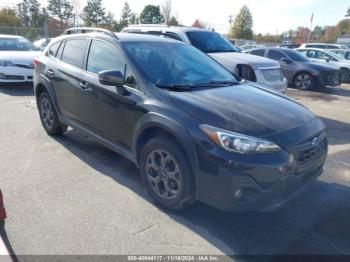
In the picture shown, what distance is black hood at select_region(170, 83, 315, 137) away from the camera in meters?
2.94

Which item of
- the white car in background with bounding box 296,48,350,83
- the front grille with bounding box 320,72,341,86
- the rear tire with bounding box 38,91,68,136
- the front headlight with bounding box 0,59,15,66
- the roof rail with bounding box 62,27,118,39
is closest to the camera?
the roof rail with bounding box 62,27,118,39

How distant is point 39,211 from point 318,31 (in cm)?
11399

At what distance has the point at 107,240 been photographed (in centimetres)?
291

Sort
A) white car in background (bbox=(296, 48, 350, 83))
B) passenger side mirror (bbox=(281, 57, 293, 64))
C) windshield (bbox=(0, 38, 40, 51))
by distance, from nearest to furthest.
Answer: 1. windshield (bbox=(0, 38, 40, 51))
2. passenger side mirror (bbox=(281, 57, 293, 64))
3. white car in background (bbox=(296, 48, 350, 83))

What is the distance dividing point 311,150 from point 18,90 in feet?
30.6

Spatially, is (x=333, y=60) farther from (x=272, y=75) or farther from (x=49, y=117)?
(x=49, y=117)

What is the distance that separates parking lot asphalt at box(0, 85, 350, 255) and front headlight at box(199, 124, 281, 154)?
0.86 metres

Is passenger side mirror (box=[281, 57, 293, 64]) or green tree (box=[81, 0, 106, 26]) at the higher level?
green tree (box=[81, 0, 106, 26])

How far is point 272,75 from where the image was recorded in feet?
24.6

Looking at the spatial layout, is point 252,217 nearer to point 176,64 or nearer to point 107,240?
point 107,240

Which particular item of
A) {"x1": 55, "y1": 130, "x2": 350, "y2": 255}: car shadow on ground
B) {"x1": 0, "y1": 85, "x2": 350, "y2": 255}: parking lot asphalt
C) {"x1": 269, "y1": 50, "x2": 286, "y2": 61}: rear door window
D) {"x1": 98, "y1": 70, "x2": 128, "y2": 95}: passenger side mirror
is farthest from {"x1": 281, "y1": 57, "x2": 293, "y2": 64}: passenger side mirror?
{"x1": 98, "y1": 70, "x2": 128, "y2": 95}: passenger side mirror

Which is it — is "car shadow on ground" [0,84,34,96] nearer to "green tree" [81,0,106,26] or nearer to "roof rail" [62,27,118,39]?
"roof rail" [62,27,118,39]

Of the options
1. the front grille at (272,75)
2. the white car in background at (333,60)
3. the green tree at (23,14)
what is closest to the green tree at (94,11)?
the green tree at (23,14)

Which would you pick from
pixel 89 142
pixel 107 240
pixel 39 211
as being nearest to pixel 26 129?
pixel 89 142
